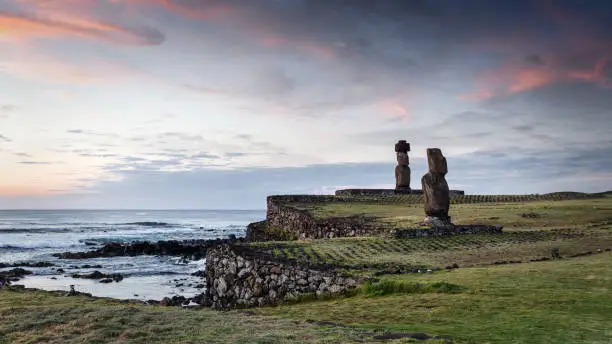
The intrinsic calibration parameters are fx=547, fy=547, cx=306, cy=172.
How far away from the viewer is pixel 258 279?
2580 centimetres

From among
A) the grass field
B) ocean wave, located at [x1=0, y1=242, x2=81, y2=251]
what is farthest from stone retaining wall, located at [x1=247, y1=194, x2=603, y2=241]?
ocean wave, located at [x1=0, y1=242, x2=81, y2=251]

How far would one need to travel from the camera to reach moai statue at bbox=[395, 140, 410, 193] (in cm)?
6619

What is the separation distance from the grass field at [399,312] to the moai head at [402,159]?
39.6m

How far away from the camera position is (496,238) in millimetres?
32812

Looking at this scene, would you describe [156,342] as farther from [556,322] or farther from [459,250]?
[459,250]

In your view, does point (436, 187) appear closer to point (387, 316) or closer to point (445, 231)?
point (445, 231)

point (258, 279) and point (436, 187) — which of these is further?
point (436, 187)

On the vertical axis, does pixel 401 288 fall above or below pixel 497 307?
below

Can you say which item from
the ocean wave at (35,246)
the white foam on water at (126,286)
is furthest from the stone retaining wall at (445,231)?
the ocean wave at (35,246)

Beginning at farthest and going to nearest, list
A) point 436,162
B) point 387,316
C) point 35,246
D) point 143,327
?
point 35,246, point 436,162, point 387,316, point 143,327

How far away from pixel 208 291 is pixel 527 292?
17.4 meters

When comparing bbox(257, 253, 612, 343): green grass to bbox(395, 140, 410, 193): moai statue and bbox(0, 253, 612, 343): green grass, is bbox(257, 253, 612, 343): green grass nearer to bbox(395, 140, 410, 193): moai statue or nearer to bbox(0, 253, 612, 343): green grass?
bbox(0, 253, 612, 343): green grass

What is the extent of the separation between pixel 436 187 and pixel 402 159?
30637 millimetres

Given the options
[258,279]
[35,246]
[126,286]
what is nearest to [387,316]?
[258,279]
